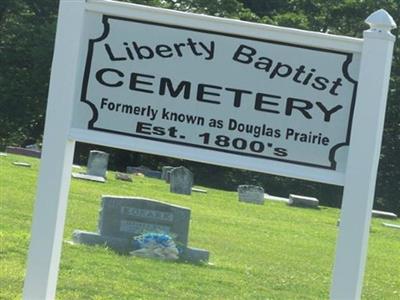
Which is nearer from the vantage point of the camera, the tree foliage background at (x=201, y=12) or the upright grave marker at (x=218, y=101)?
the upright grave marker at (x=218, y=101)

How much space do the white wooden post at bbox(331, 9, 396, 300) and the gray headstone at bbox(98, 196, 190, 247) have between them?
18.2ft

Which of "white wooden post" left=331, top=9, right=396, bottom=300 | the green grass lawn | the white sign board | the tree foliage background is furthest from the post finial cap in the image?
the tree foliage background

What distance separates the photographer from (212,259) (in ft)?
32.9

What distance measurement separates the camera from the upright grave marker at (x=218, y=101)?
4.27 m

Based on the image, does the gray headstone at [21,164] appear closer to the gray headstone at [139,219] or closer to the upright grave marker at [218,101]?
the gray headstone at [139,219]

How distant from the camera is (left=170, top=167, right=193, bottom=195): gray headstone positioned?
1964 cm

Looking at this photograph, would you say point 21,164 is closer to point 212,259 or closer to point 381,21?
point 212,259

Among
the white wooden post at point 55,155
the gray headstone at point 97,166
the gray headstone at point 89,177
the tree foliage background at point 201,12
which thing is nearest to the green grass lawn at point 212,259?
the gray headstone at point 89,177

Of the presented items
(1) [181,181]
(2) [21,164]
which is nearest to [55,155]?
(1) [181,181]

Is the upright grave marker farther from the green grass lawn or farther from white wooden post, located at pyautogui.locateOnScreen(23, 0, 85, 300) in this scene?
the green grass lawn

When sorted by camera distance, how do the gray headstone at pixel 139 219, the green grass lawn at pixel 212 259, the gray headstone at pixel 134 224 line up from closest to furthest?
1. the green grass lawn at pixel 212 259
2. the gray headstone at pixel 134 224
3. the gray headstone at pixel 139 219

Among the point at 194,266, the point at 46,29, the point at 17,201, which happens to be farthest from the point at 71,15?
the point at 46,29

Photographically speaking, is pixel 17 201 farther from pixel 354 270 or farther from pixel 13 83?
pixel 13 83

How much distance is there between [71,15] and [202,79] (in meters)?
0.78
